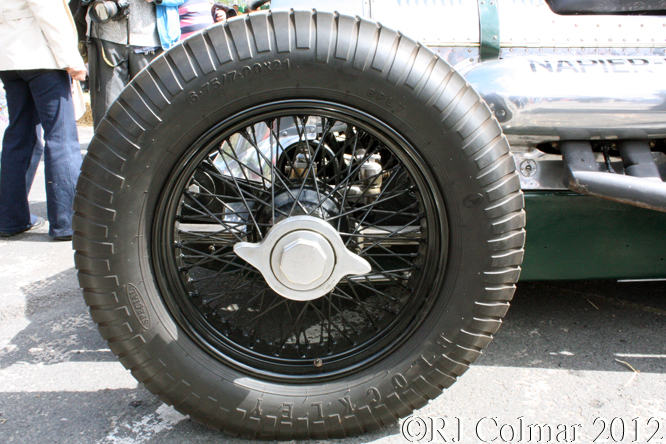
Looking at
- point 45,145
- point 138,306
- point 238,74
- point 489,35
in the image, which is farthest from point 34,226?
point 489,35

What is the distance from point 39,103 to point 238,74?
2.69 metres

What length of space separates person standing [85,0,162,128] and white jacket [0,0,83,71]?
211 millimetres

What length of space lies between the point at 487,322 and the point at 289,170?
113 cm

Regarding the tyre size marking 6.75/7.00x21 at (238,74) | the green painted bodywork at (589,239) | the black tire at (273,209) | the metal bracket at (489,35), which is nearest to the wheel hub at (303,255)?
the black tire at (273,209)

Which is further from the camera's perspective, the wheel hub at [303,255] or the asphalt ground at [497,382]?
the asphalt ground at [497,382]

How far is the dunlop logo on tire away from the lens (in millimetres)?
1428

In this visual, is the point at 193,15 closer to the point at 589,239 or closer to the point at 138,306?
the point at 138,306

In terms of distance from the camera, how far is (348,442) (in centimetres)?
153

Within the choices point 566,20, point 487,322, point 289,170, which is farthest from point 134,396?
point 566,20

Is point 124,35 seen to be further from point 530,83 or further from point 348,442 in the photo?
point 348,442

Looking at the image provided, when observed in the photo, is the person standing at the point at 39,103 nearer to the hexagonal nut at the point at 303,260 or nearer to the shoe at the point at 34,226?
the shoe at the point at 34,226

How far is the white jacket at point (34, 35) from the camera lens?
3.18 m

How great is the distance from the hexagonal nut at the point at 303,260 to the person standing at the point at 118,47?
2590mm

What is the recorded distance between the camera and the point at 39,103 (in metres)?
3.35
